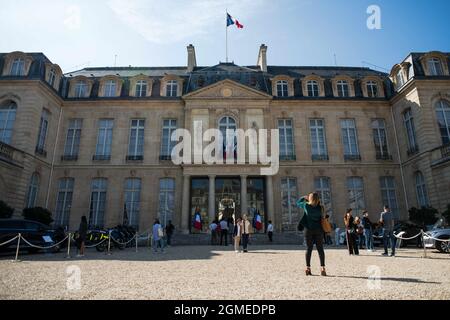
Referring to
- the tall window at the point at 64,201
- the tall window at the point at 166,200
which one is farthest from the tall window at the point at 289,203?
the tall window at the point at 64,201

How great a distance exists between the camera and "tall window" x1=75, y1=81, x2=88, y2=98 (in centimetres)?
2306

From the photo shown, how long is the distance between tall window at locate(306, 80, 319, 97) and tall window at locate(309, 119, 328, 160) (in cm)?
231

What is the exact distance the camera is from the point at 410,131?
2028 cm

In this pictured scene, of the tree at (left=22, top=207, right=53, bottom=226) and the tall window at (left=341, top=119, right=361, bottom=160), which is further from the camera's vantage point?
the tall window at (left=341, top=119, right=361, bottom=160)

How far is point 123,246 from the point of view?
14328mm

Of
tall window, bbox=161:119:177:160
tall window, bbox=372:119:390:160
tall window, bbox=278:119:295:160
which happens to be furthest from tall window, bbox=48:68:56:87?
tall window, bbox=372:119:390:160

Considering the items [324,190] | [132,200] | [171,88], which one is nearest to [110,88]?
[171,88]

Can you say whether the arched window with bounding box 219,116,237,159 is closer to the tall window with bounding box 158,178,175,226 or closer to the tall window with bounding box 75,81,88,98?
the tall window with bounding box 158,178,175,226

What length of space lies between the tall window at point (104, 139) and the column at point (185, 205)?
6666 millimetres

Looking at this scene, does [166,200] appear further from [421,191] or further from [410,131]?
[410,131]

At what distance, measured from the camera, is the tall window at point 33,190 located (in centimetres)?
1867

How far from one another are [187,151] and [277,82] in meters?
9.75
